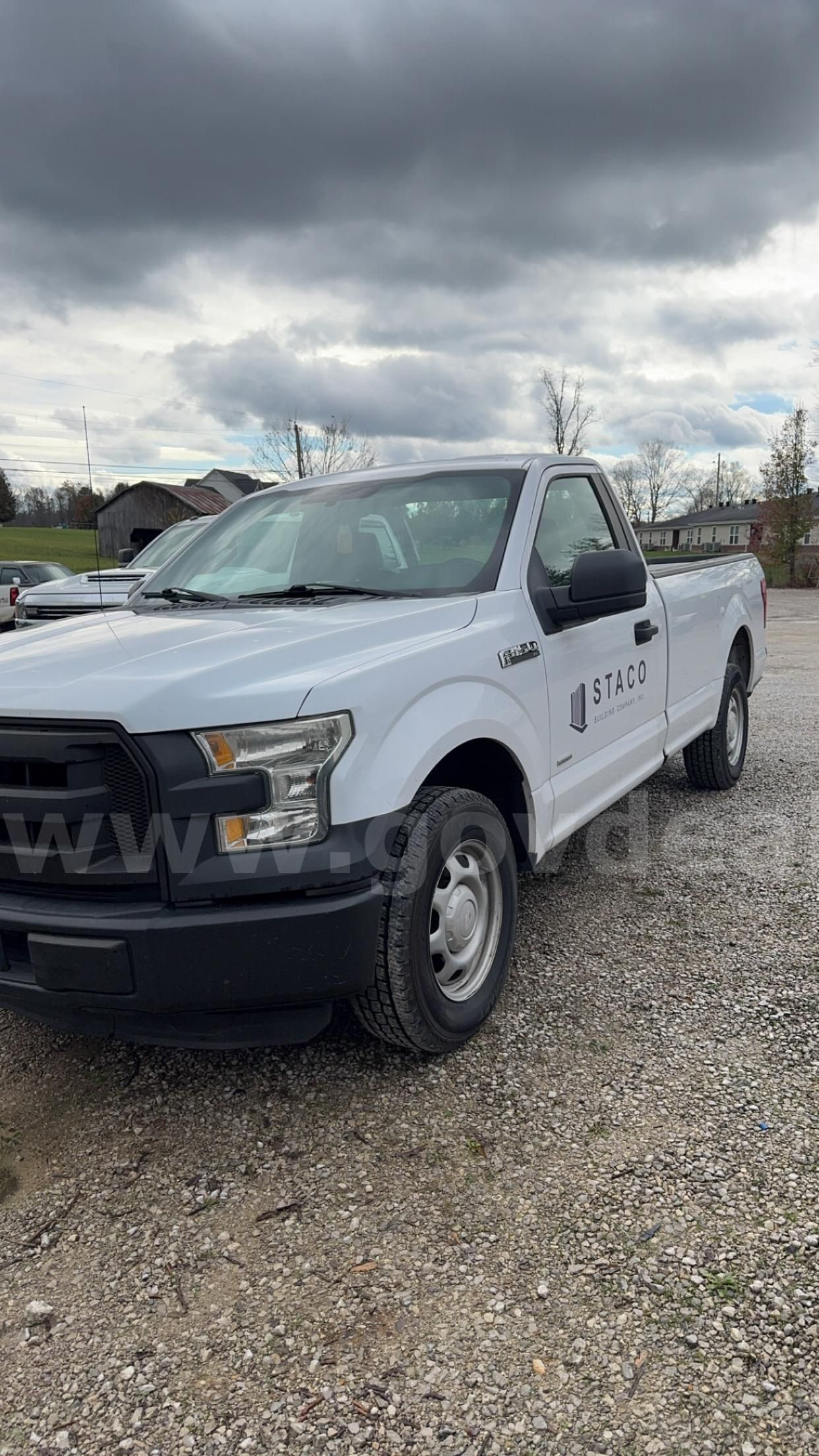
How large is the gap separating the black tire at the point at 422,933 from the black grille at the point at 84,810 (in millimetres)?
647

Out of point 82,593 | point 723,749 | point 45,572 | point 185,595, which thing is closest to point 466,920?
point 185,595

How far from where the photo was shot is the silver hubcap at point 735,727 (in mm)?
5922

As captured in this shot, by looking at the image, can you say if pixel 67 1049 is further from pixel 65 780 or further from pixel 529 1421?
pixel 529 1421

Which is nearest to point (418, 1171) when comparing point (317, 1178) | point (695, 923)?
point (317, 1178)

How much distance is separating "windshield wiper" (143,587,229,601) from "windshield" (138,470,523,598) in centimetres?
4

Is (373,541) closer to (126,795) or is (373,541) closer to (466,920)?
(466,920)

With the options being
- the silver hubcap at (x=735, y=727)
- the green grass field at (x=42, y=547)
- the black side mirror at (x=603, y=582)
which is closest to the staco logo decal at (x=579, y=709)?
the black side mirror at (x=603, y=582)

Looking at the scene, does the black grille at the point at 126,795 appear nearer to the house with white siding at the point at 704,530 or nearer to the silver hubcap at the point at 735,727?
the silver hubcap at the point at 735,727

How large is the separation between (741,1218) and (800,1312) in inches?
10.9

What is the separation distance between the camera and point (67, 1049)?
301 centimetres

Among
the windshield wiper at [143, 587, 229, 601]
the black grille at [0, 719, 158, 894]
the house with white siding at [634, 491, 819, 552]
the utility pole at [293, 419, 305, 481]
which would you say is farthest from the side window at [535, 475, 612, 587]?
the house with white siding at [634, 491, 819, 552]

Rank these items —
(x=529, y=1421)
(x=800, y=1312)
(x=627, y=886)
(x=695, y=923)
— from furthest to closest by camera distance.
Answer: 1. (x=627, y=886)
2. (x=695, y=923)
3. (x=800, y=1312)
4. (x=529, y=1421)

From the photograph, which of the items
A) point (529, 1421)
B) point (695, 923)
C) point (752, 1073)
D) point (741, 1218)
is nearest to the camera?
point (529, 1421)

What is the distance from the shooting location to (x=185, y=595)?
365 centimetres
